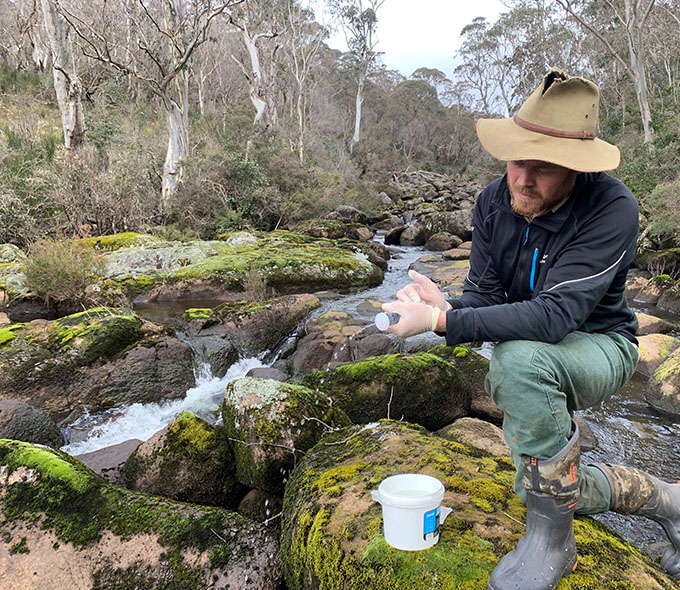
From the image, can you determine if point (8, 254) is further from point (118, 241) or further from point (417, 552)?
point (417, 552)

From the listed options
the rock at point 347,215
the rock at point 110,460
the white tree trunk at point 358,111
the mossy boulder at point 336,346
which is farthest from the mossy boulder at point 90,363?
the white tree trunk at point 358,111

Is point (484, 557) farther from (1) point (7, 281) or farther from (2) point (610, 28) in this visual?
(2) point (610, 28)

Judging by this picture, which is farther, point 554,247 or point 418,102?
point 418,102

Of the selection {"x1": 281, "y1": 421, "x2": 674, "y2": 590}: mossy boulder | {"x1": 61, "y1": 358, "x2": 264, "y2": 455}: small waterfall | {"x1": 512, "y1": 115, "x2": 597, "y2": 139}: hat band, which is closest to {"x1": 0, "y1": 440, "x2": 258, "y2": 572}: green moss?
{"x1": 281, "y1": 421, "x2": 674, "y2": 590}: mossy boulder

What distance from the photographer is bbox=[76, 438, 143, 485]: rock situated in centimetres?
387

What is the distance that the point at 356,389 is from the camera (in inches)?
166

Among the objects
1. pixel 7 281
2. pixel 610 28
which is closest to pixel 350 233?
pixel 7 281

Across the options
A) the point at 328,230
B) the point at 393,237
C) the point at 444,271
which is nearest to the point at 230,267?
the point at 444,271

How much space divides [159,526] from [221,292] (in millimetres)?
7189

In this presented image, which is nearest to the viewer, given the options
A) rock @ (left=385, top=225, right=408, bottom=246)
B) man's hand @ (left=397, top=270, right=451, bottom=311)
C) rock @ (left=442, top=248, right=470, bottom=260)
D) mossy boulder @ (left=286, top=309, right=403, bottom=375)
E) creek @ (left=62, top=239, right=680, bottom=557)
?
man's hand @ (left=397, top=270, right=451, bottom=311)

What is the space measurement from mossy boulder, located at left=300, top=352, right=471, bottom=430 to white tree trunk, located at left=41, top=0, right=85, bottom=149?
12.9 meters

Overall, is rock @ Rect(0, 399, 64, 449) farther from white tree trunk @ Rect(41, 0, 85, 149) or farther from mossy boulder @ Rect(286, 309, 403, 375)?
white tree trunk @ Rect(41, 0, 85, 149)

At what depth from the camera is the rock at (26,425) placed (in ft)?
13.6

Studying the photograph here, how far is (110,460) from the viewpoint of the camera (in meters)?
4.10
